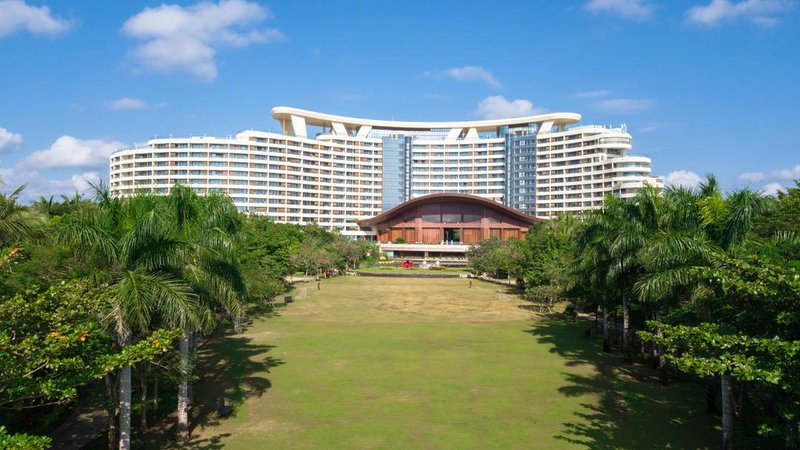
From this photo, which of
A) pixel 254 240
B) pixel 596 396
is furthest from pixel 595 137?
pixel 596 396

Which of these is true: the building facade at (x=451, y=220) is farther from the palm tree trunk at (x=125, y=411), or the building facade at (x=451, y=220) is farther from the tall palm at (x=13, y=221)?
the palm tree trunk at (x=125, y=411)

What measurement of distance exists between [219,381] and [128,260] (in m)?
10.3

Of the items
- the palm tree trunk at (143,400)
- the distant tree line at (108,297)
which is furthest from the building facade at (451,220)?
the palm tree trunk at (143,400)

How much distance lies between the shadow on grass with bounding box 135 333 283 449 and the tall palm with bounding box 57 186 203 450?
11.1 ft

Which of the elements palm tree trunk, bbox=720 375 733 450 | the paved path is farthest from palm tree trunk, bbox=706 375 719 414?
the paved path

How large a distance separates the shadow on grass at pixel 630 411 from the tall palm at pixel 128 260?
11.5 metres

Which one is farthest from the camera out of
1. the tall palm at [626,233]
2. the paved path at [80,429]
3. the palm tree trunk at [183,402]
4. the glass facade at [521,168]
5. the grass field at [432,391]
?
the glass facade at [521,168]

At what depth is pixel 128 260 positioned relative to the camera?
12.6 m

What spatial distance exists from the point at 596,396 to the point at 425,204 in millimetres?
91566

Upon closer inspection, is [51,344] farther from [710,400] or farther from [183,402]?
[710,400]

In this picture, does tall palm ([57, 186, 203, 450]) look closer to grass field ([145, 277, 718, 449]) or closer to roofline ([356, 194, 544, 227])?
grass field ([145, 277, 718, 449])

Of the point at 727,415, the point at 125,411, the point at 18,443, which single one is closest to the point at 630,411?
the point at 727,415

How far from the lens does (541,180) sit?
122688 millimetres

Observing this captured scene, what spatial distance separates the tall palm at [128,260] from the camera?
38.7 ft
